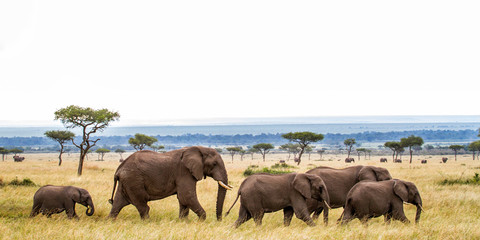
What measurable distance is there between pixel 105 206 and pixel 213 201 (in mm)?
3725

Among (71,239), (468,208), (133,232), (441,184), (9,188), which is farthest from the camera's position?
(441,184)

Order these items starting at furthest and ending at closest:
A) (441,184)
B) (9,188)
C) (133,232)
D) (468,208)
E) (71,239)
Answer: (441,184), (9,188), (468,208), (133,232), (71,239)

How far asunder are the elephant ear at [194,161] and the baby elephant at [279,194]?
5.38ft

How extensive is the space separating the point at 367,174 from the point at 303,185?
8.34ft

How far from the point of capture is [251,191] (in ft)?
34.6

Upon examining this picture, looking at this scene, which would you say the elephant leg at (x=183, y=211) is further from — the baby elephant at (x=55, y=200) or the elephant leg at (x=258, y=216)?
the baby elephant at (x=55, y=200)

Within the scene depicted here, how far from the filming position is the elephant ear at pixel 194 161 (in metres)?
11.8

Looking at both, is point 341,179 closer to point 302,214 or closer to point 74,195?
point 302,214

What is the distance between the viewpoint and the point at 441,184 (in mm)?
20750

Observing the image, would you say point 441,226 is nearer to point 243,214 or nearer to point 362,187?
point 362,187

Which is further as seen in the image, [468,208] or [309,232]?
[468,208]

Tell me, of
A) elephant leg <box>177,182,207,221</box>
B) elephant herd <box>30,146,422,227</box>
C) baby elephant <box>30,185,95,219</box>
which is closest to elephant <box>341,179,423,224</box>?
elephant herd <box>30,146,422,227</box>

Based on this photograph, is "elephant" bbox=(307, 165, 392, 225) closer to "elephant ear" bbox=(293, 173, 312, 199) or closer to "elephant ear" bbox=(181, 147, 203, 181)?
"elephant ear" bbox=(293, 173, 312, 199)

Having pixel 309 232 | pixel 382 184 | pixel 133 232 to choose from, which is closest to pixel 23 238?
pixel 133 232
